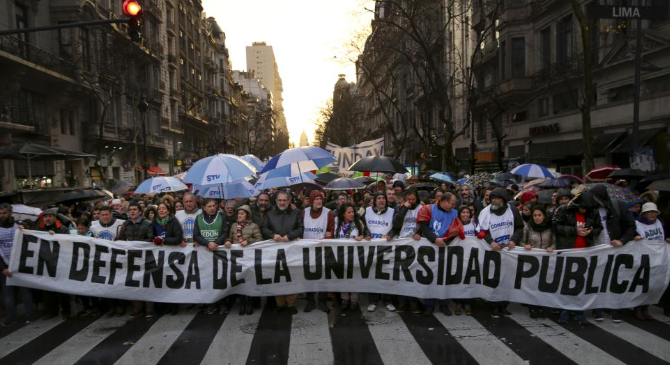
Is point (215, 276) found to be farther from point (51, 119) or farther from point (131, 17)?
point (51, 119)

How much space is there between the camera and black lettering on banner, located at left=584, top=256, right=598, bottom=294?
6.37 metres

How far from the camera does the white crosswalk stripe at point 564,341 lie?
16.3 feet

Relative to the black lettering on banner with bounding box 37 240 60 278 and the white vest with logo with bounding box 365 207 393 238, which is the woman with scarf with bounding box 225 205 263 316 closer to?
the white vest with logo with bounding box 365 207 393 238

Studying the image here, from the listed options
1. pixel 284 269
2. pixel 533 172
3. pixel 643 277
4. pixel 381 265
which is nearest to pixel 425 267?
pixel 381 265

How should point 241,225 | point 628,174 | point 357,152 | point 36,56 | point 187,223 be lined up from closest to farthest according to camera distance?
1. point 241,225
2. point 187,223
3. point 628,174
4. point 357,152
5. point 36,56

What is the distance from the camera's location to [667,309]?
6.45 metres

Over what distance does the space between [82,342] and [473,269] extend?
548 cm

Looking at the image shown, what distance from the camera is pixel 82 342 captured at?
225 inches

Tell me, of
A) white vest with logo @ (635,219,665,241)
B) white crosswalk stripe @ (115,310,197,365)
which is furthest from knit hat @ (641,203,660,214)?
white crosswalk stripe @ (115,310,197,365)

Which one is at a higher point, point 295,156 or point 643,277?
point 295,156

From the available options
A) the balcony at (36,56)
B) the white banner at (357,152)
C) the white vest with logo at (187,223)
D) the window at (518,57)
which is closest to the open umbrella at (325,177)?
the white banner at (357,152)

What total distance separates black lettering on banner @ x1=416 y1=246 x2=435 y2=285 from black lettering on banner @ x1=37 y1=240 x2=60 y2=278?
18.2 feet

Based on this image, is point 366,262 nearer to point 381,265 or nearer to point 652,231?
point 381,265

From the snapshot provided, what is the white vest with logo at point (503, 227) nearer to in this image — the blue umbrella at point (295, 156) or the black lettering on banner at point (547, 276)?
the black lettering on banner at point (547, 276)
